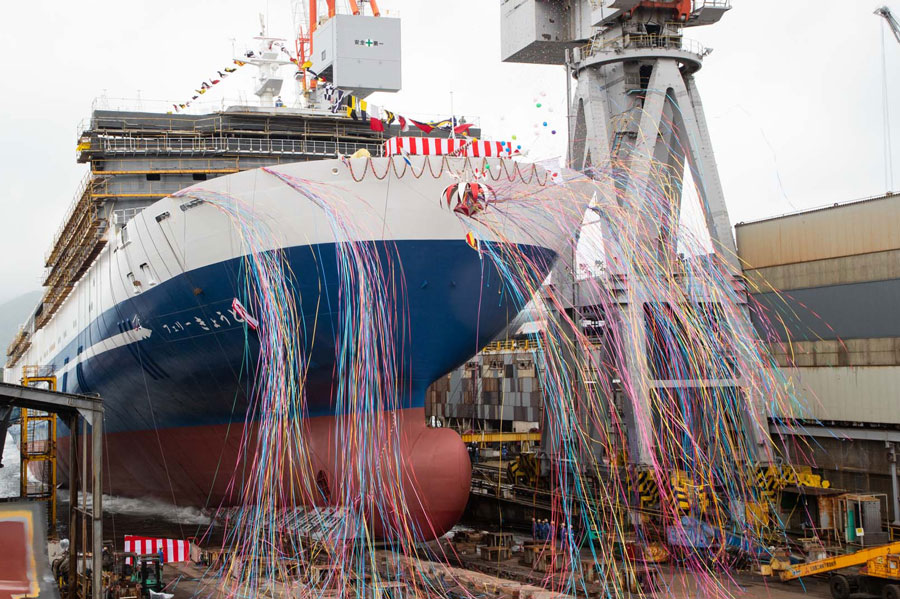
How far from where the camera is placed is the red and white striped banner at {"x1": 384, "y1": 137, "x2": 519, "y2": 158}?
1460 centimetres

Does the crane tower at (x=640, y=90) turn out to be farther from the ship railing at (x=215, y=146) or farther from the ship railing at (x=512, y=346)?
the ship railing at (x=512, y=346)

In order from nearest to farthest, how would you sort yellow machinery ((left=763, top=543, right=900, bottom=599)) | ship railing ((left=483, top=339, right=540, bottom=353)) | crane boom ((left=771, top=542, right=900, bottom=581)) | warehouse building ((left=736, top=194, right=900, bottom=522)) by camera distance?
1. yellow machinery ((left=763, top=543, right=900, bottom=599))
2. crane boom ((left=771, top=542, right=900, bottom=581))
3. warehouse building ((left=736, top=194, right=900, bottom=522))
4. ship railing ((left=483, top=339, right=540, bottom=353))

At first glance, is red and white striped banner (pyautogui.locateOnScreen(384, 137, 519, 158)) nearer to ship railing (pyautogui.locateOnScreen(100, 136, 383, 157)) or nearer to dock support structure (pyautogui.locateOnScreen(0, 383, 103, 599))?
dock support structure (pyautogui.locateOnScreen(0, 383, 103, 599))

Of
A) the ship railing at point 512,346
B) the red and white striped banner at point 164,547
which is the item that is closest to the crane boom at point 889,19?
the ship railing at point 512,346

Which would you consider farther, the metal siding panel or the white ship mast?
the white ship mast

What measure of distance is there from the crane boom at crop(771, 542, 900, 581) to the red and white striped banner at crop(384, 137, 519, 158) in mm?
7861

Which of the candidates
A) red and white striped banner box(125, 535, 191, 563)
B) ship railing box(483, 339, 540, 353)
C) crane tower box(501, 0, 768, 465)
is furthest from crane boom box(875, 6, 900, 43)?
red and white striped banner box(125, 535, 191, 563)

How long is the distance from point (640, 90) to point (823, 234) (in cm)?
543

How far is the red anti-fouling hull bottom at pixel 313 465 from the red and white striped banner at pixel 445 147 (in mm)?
4283

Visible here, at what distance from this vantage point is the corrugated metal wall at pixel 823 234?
19.3m

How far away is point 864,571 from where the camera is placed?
13086 mm

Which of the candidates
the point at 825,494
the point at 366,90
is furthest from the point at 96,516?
the point at 366,90

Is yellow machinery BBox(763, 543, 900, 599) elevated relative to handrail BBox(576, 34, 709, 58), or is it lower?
lower

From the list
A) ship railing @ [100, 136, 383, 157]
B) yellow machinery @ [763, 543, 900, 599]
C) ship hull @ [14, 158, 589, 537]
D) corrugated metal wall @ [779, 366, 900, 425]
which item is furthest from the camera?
ship railing @ [100, 136, 383, 157]
